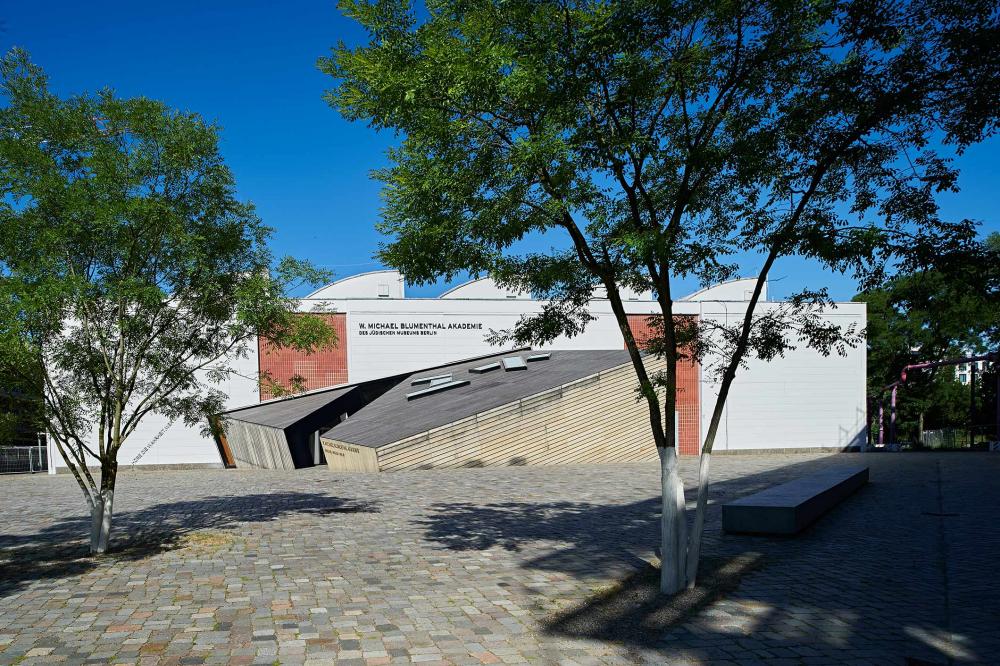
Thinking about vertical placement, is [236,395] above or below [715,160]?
below

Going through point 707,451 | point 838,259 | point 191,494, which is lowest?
Result: point 191,494

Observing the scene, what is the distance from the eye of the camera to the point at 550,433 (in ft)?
81.8

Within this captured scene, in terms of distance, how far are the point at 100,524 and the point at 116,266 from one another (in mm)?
3448

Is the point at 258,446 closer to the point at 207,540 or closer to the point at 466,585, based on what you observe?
the point at 207,540

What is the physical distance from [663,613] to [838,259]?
3.61 meters

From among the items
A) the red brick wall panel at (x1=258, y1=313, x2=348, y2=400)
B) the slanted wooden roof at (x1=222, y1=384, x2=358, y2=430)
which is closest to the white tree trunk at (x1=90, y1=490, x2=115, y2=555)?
the slanted wooden roof at (x1=222, y1=384, x2=358, y2=430)

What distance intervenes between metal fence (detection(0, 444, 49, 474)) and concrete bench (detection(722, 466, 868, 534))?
31.0 meters

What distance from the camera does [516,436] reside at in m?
24.3

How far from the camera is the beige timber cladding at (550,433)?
22.7 metres

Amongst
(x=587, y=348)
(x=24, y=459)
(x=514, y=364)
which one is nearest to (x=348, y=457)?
(x=514, y=364)

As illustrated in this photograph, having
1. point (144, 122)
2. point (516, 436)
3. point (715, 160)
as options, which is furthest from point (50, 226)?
point (516, 436)

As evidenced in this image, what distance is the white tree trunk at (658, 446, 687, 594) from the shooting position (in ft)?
24.4

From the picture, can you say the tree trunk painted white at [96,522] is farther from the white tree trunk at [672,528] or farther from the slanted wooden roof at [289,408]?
the slanted wooden roof at [289,408]

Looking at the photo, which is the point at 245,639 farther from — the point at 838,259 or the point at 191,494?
the point at 191,494
